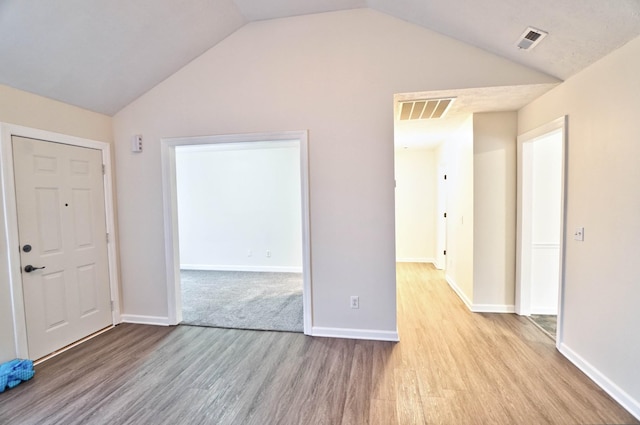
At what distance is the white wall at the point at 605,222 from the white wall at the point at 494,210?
0.77 m

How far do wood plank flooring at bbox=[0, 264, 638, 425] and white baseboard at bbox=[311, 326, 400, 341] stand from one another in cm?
7

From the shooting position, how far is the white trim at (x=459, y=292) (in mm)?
3560

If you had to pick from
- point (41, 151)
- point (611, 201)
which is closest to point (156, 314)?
point (41, 151)

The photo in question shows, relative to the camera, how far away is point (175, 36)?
2.71 meters

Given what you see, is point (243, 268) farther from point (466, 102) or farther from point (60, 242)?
point (466, 102)

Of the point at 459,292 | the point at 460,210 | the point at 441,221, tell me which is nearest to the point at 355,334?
→ the point at 459,292

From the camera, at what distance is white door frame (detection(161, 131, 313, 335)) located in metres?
2.88

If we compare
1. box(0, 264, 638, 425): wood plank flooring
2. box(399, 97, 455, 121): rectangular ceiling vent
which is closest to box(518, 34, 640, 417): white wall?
box(0, 264, 638, 425): wood plank flooring

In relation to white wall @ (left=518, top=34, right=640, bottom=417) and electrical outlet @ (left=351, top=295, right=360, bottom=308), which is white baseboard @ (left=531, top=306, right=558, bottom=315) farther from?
electrical outlet @ (left=351, top=295, right=360, bottom=308)

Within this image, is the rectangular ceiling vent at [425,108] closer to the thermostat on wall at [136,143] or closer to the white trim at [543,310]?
the white trim at [543,310]

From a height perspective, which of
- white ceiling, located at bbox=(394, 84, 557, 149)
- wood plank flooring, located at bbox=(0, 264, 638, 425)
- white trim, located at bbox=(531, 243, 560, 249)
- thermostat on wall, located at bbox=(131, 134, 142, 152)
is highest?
white ceiling, located at bbox=(394, 84, 557, 149)

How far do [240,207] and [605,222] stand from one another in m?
5.37

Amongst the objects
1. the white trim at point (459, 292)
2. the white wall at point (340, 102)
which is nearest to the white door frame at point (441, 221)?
the white trim at point (459, 292)

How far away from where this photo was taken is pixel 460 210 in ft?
13.0
